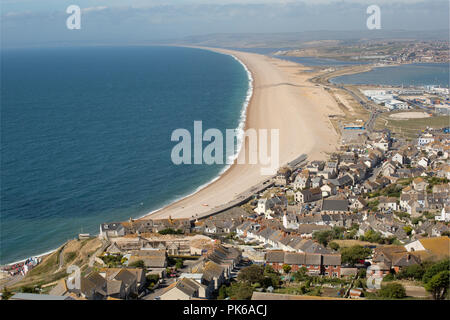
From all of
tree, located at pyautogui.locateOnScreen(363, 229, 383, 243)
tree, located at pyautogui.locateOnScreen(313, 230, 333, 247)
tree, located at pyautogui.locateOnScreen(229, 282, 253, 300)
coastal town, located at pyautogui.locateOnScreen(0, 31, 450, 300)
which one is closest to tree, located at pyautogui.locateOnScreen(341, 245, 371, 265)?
coastal town, located at pyautogui.locateOnScreen(0, 31, 450, 300)

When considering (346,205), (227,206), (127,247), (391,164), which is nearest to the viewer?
(127,247)

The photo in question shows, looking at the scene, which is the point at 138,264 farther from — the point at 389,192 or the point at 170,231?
the point at 389,192

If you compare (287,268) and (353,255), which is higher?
(353,255)

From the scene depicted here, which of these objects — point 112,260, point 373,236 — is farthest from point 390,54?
point 112,260

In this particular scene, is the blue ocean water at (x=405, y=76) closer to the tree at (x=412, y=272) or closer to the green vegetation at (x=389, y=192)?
the green vegetation at (x=389, y=192)

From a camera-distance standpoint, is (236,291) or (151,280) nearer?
(236,291)
